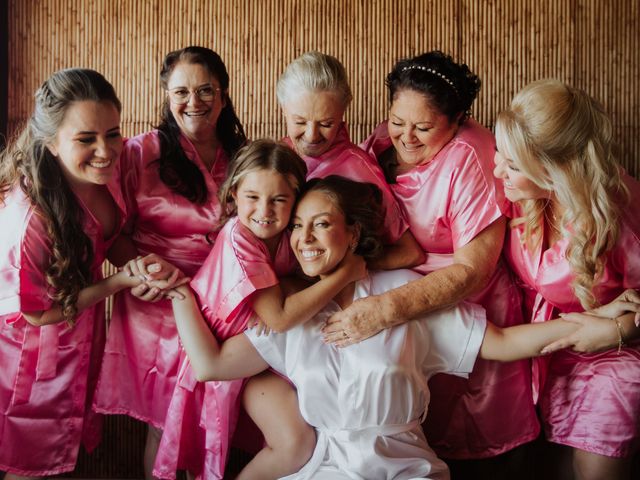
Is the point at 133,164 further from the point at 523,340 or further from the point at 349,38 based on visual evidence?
the point at 523,340

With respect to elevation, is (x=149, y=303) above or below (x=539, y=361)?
above

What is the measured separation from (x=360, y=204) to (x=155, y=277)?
1.97 ft

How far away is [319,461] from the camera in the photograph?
186 centimetres

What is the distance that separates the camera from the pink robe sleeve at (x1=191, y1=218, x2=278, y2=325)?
184 centimetres

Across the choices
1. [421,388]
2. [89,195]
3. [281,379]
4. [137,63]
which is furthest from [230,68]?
[421,388]

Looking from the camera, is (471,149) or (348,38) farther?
(348,38)

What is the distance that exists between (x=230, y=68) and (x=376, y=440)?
147cm

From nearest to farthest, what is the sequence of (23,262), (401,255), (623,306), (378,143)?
(23,262) → (623,306) → (401,255) → (378,143)

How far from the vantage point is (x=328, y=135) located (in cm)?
205

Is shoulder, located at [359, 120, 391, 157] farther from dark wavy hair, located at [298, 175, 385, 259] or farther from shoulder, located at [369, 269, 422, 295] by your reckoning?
shoulder, located at [369, 269, 422, 295]

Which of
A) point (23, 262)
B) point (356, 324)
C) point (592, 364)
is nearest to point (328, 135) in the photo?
point (356, 324)

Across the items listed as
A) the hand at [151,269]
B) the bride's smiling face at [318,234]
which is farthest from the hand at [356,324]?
the hand at [151,269]

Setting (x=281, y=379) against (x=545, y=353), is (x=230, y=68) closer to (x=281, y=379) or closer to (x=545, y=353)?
(x=281, y=379)

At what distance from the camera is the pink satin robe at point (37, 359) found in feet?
6.03
